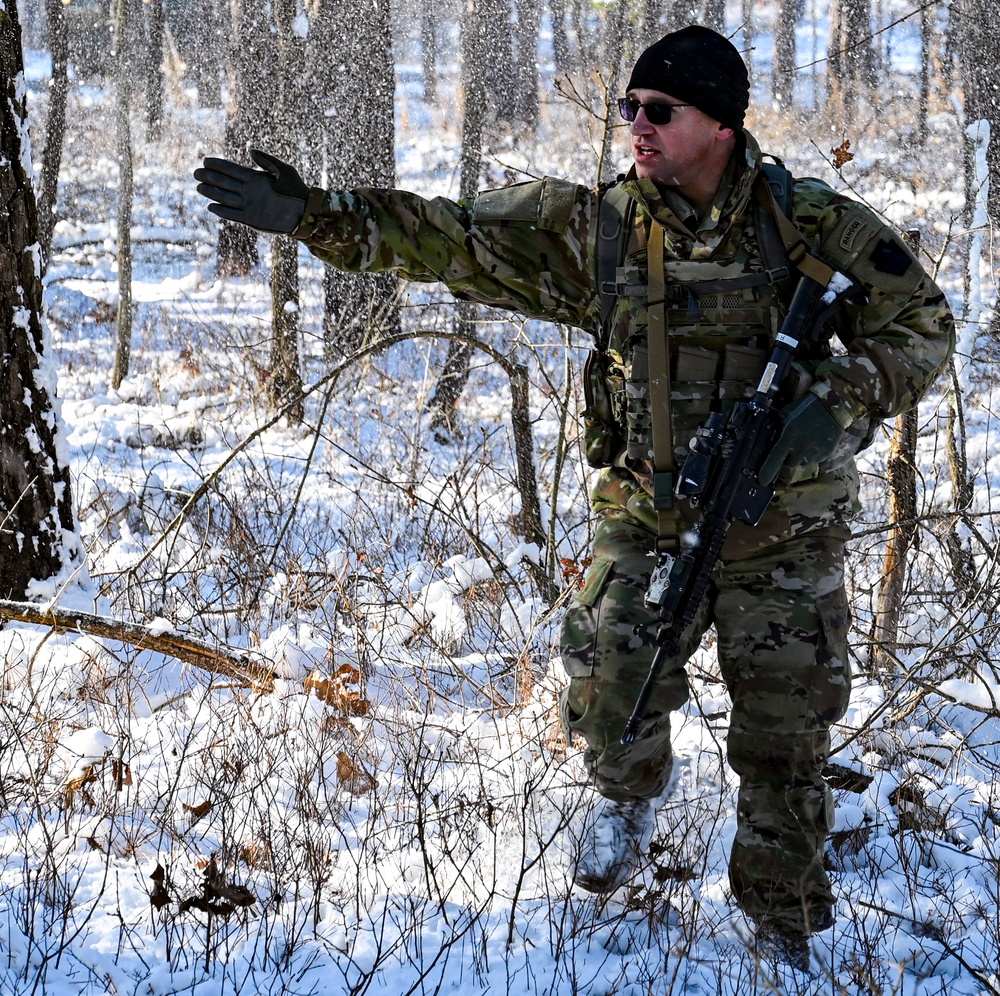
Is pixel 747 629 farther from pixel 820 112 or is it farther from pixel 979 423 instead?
pixel 820 112

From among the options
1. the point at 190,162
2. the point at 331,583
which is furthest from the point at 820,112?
the point at 331,583

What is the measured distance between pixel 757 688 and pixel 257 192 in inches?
64.4

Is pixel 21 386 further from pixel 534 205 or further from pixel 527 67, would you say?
pixel 527 67

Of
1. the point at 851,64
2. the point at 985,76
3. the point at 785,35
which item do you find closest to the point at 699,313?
the point at 985,76

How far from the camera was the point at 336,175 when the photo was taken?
36.0 feet

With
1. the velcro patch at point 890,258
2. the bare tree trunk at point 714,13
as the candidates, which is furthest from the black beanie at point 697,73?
the bare tree trunk at point 714,13

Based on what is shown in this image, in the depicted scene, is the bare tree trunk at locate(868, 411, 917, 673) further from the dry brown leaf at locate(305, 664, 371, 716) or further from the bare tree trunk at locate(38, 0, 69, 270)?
the bare tree trunk at locate(38, 0, 69, 270)

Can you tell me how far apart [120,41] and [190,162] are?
1072cm

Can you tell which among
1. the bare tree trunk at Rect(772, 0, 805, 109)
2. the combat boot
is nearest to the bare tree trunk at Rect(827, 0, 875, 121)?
the bare tree trunk at Rect(772, 0, 805, 109)

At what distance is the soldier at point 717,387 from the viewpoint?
95.6 inches

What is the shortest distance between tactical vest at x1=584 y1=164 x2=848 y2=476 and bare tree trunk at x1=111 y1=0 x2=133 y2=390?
821 cm

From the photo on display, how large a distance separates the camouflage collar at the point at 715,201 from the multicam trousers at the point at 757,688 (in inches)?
29.6

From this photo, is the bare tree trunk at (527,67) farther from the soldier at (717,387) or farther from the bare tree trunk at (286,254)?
the soldier at (717,387)

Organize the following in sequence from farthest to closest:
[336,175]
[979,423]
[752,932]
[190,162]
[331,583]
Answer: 1. [190,162]
2. [336,175]
3. [979,423]
4. [331,583]
5. [752,932]
